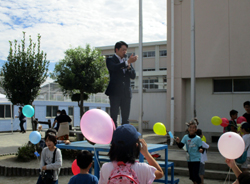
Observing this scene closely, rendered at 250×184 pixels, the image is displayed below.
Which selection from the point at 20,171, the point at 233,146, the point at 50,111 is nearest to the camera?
the point at 233,146

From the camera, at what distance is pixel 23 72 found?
1143 cm

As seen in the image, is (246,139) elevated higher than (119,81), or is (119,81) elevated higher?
(119,81)

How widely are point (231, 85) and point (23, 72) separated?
8921 mm

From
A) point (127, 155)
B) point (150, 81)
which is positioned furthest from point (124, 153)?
point (150, 81)

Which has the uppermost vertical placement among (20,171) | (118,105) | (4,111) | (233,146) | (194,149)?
(118,105)

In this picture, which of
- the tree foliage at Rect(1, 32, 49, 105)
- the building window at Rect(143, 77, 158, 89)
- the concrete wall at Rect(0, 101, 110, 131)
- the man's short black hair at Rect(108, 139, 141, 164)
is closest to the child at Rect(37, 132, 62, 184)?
the man's short black hair at Rect(108, 139, 141, 164)

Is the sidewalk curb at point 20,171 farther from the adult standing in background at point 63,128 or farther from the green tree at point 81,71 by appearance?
the green tree at point 81,71

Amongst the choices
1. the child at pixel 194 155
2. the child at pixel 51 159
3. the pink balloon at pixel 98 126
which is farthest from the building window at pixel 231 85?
the pink balloon at pixel 98 126

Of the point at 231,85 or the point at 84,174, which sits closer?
the point at 84,174

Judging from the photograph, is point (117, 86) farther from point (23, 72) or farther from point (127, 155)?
point (23, 72)

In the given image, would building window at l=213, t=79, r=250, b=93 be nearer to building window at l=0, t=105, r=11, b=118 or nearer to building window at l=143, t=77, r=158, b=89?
building window at l=0, t=105, r=11, b=118

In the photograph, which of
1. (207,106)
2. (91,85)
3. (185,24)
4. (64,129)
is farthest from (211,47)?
(91,85)

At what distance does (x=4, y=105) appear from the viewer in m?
22.3

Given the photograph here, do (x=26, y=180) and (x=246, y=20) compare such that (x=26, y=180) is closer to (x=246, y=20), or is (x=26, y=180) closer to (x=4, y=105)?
(x=246, y=20)
